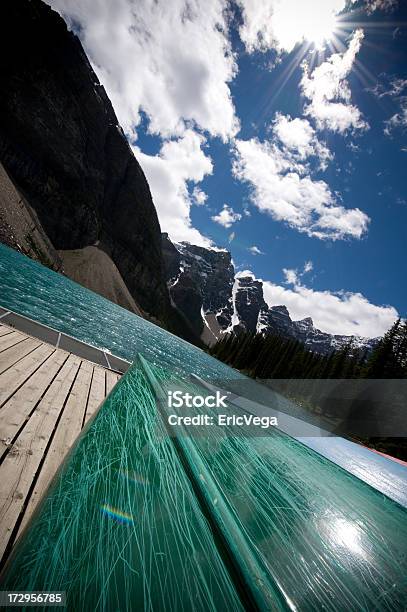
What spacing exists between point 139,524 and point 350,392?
4774cm

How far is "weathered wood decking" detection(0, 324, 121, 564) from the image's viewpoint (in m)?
2.02

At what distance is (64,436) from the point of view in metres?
2.95

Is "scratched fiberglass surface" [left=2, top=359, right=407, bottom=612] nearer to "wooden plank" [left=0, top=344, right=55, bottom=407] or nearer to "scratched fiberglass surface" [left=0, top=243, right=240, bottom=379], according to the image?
"wooden plank" [left=0, top=344, right=55, bottom=407]

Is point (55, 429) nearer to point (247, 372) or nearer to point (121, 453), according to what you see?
point (121, 453)

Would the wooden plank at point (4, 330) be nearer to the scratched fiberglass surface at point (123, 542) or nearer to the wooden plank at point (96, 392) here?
the wooden plank at point (96, 392)

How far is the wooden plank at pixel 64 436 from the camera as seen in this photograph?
6.84 feet

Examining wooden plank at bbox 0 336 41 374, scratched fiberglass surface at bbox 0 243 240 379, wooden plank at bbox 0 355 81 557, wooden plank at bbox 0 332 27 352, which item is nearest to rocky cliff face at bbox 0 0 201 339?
scratched fiberglass surface at bbox 0 243 240 379

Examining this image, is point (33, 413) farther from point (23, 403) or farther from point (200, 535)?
point (200, 535)

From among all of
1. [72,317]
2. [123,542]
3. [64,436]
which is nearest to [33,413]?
[64,436]

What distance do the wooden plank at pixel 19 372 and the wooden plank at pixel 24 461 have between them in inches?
15.5

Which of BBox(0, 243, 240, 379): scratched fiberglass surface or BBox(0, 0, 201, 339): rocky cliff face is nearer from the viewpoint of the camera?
BBox(0, 243, 240, 379): scratched fiberglass surface

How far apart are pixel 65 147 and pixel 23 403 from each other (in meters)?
154

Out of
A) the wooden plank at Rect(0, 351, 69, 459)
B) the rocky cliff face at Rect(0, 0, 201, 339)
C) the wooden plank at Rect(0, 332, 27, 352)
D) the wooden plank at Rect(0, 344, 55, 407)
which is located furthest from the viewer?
the rocky cliff face at Rect(0, 0, 201, 339)

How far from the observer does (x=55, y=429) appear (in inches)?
118
